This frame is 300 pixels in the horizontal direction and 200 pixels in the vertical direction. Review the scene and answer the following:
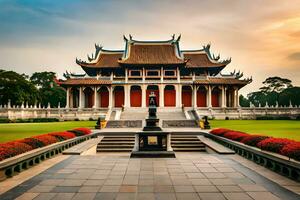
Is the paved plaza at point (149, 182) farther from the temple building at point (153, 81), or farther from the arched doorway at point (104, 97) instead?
the arched doorway at point (104, 97)

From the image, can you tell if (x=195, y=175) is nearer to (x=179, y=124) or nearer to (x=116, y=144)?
(x=116, y=144)

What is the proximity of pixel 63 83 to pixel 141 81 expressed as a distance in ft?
43.7

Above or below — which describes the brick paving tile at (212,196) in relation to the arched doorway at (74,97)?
below

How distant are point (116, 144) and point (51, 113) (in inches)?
1066

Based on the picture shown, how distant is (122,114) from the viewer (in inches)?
1486

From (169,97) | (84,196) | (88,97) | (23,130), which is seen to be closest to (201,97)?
(169,97)

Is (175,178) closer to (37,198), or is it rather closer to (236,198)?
(236,198)

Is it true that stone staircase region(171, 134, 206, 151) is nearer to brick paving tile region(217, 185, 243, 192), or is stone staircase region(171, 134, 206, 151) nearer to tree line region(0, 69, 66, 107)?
brick paving tile region(217, 185, 243, 192)

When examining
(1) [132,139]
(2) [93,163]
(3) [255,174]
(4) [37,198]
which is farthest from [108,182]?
(1) [132,139]

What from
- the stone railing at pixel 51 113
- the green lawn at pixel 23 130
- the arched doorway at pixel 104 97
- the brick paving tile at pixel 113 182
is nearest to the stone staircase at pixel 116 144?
the green lawn at pixel 23 130

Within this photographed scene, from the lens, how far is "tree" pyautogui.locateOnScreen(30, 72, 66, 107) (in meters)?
67.0

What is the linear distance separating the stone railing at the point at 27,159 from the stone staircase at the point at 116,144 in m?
2.94

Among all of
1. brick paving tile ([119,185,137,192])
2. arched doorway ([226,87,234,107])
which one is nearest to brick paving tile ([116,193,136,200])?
brick paving tile ([119,185,137,192])

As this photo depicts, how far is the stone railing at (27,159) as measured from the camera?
27.5 ft
